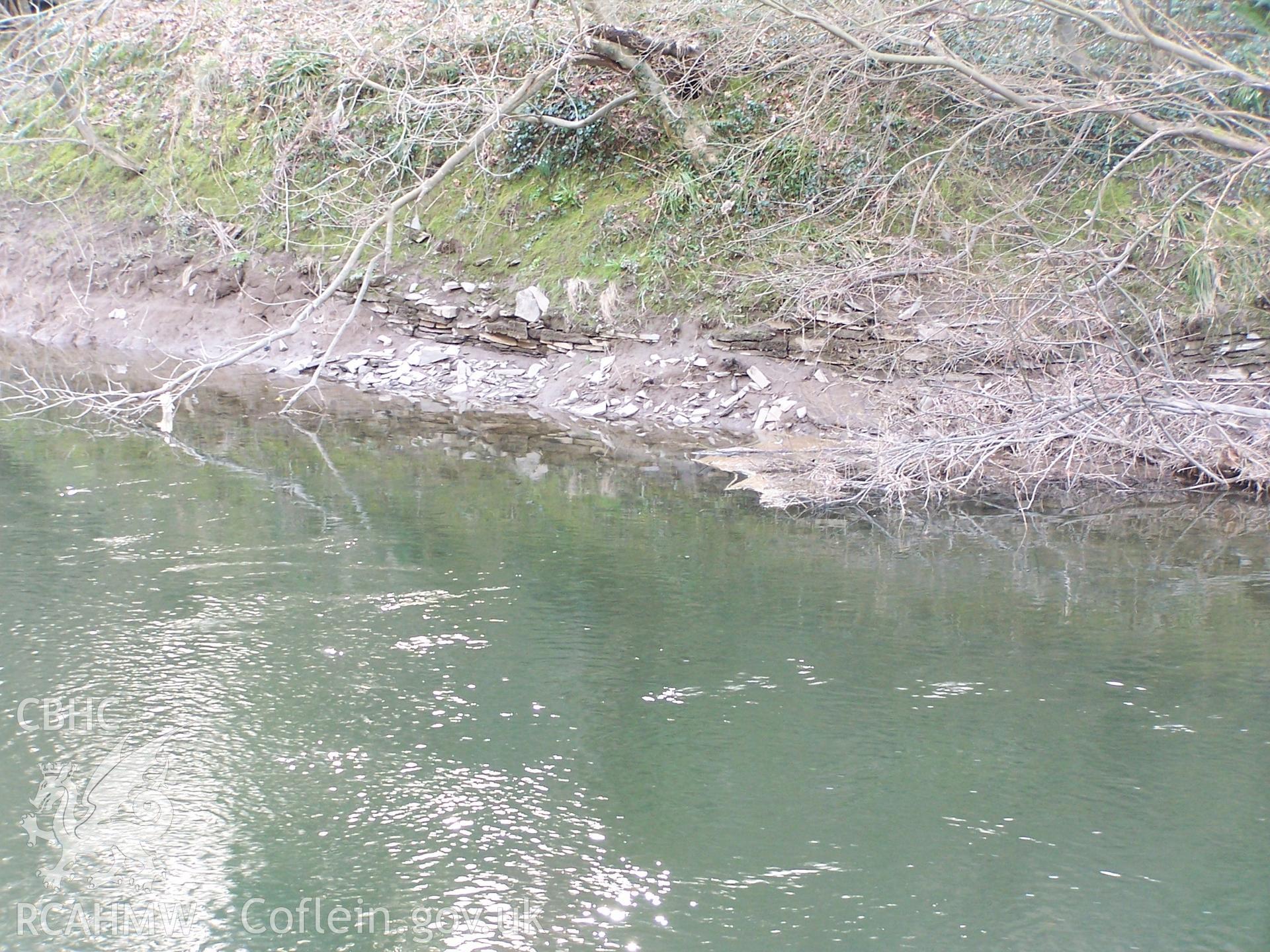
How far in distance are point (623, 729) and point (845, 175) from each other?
850 cm

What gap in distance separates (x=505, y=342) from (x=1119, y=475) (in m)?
6.55

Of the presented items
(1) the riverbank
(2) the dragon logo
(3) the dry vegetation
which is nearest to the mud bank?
(1) the riverbank

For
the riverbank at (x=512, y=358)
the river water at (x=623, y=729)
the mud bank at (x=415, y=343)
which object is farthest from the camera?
the mud bank at (x=415, y=343)

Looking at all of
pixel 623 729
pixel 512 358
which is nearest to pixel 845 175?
pixel 512 358

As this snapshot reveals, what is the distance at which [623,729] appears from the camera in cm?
507

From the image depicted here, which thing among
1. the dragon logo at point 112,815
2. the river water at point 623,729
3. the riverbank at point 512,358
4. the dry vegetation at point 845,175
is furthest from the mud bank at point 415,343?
the dragon logo at point 112,815

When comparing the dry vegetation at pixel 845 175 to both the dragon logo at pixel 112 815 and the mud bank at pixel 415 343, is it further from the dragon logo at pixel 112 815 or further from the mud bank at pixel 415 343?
the dragon logo at pixel 112 815

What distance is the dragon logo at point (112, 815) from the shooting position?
4.04m

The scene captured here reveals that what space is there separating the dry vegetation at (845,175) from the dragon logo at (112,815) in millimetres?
4471

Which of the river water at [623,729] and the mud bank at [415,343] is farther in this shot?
the mud bank at [415,343]

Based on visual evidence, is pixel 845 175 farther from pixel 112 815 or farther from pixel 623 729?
pixel 112 815

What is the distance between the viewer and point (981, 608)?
6574mm

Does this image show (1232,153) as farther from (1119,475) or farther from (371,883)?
(371,883)

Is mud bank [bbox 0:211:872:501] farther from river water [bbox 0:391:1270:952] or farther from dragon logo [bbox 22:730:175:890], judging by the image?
dragon logo [bbox 22:730:175:890]
